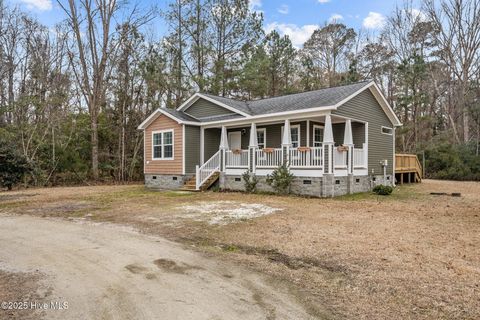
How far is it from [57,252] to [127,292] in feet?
7.34

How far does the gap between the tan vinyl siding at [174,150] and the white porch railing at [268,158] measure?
13.0 feet

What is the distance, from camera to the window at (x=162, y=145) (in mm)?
15933

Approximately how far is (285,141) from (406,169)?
9174mm

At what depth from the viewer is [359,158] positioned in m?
13.6

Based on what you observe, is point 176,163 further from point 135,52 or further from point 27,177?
point 135,52

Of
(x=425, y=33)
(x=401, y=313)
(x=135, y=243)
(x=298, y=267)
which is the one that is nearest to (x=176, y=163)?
(x=135, y=243)

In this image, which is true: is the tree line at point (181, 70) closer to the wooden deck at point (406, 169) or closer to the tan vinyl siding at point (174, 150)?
the wooden deck at point (406, 169)

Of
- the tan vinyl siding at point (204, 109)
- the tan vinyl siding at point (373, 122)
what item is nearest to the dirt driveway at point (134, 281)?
the tan vinyl siding at point (373, 122)

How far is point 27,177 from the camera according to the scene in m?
17.4

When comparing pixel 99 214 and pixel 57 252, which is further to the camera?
pixel 99 214

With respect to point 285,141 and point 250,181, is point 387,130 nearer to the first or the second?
point 285,141

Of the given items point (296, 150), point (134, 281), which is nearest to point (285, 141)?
point (296, 150)

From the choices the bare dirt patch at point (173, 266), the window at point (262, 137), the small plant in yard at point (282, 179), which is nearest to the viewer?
the bare dirt patch at point (173, 266)

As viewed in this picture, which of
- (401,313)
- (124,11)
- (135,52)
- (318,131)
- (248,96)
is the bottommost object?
(401,313)
